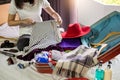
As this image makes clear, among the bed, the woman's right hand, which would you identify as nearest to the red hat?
the woman's right hand

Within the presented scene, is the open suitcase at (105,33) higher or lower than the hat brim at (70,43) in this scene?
higher

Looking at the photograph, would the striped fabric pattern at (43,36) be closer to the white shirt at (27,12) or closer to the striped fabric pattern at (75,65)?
the white shirt at (27,12)

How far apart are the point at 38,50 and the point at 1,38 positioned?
614 millimetres

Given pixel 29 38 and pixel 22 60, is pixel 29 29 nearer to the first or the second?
pixel 29 38

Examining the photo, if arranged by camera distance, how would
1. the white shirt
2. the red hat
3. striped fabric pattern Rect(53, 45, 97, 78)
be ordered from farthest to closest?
the white shirt < the red hat < striped fabric pattern Rect(53, 45, 97, 78)

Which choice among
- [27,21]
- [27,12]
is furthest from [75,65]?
[27,12]

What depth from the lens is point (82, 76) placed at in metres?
1.58

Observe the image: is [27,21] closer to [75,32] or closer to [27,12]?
[27,12]

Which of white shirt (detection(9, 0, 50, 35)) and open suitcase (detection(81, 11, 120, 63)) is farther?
white shirt (detection(9, 0, 50, 35))

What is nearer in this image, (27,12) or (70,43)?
(70,43)

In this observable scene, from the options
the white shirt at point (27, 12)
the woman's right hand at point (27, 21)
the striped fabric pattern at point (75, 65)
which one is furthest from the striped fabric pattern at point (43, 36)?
the striped fabric pattern at point (75, 65)

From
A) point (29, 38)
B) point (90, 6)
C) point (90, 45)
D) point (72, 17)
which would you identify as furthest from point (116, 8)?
point (29, 38)

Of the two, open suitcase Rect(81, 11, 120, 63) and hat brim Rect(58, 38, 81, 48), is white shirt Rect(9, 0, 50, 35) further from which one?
open suitcase Rect(81, 11, 120, 63)

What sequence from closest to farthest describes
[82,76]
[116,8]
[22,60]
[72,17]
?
[82,76] < [22,60] < [116,8] < [72,17]
